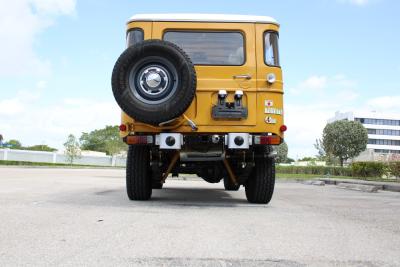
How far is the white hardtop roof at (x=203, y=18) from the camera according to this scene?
7492 mm

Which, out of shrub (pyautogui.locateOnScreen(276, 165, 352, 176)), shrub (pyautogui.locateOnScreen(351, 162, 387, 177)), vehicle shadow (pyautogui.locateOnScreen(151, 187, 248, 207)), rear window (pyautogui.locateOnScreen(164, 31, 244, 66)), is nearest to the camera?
rear window (pyautogui.locateOnScreen(164, 31, 244, 66))

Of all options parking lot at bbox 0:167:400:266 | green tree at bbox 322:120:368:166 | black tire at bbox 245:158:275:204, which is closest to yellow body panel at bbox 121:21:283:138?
black tire at bbox 245:158:275:204

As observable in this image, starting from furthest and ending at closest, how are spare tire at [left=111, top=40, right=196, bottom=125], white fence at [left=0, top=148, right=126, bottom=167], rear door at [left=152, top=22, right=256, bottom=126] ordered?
Result: white fence at [left=0, top=148, right=126, bottom=167]
rear door at [left=152, top=22, right=256, bottom=126]
spare tire at [left=111, top=40, right=196, bottom=125]

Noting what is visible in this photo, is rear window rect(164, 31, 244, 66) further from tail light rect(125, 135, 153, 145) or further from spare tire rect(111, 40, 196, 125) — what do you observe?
tail light rect(125, 135, 153, 145)

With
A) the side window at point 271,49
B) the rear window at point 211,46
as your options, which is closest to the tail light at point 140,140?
the rear window at point 211,46

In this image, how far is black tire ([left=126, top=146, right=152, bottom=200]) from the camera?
296 inches

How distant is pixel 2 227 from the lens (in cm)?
473

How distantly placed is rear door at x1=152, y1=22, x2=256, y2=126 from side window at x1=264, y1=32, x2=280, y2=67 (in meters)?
0.20

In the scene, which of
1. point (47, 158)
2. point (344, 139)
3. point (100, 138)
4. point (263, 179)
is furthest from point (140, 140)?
point (100, 138)

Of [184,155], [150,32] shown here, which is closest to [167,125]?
[184,155]

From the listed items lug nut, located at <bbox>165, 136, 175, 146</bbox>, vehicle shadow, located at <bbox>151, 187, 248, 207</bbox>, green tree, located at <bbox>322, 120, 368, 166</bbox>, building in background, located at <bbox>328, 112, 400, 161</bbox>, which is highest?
building in background, located at <bbox>328, 112, 400, 161</bbox>

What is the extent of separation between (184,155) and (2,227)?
9.84 ft

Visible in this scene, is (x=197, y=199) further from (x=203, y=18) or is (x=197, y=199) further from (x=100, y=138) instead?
(x=100, y=138)

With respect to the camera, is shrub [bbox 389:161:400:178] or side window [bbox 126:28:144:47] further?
shrub [bbox 389:161:400:178]
